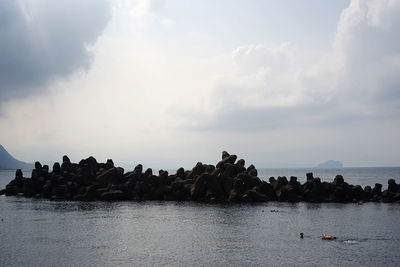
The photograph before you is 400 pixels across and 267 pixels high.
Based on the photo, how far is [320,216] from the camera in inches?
2835

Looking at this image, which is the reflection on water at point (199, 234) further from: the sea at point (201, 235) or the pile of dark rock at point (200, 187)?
the pile of dark rock at point (200, 187)

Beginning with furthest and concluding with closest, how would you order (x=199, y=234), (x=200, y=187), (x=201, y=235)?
(x=200, y=187), (x=199, y=234), (x=201, y=235)

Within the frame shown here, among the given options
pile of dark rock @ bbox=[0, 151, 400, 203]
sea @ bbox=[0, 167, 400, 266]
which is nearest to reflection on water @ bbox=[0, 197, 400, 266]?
sea @ bbox=[0, 167, 400, 266]

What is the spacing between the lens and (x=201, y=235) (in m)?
55.4

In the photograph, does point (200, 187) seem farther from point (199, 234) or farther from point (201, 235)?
point (201, 235)

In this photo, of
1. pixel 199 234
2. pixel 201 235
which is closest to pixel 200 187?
pixel 199 234

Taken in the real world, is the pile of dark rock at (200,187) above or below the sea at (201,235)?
above

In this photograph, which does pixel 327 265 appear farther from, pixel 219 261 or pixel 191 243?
pixel 191 243

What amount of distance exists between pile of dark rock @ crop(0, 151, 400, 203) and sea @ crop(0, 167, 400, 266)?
26.2 ft

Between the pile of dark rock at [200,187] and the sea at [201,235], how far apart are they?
7981mm

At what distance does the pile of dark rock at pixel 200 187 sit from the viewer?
95000mm

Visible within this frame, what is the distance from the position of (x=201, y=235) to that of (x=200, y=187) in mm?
43601

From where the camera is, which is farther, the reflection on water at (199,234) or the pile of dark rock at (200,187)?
the pile of dark rock at (200,187)

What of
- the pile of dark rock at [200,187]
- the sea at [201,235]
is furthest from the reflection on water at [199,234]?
the pile of dark rock at [200,187]
